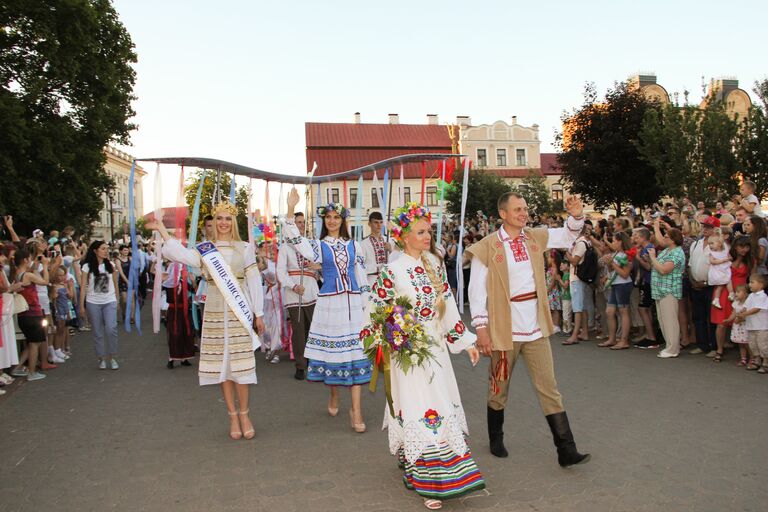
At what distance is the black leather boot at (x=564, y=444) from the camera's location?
4887mm

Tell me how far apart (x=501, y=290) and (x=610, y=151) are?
93.7 ft

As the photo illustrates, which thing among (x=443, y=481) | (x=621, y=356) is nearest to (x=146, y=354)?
(x=621, y=356)

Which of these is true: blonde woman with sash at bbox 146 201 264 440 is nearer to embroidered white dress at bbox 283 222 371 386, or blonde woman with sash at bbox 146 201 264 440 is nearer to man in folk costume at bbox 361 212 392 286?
embroidered white dress at bbox 283 222 371 386

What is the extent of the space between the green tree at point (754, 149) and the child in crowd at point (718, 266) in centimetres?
2123

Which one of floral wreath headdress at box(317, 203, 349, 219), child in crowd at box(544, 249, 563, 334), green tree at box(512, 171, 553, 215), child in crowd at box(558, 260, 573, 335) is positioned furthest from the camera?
green tree at box(512, 171, 553, 215)

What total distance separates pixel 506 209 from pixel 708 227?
579 cm

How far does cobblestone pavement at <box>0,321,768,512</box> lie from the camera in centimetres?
450

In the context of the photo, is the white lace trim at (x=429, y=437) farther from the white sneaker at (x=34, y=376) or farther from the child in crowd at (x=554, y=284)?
the child in crowd at (x=554, y=284)

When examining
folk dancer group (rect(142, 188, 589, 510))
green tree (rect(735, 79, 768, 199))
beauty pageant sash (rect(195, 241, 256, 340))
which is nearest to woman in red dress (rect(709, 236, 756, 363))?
folk dancer group (rect(142, 188, 589, 510))

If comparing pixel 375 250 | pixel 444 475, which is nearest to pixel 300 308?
pixel 375 250

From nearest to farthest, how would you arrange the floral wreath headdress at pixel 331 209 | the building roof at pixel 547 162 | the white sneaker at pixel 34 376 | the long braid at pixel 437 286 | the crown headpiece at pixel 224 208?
the long braid at pixel 437 286
the crown headpiece at pixel 224 208
the floral wreath headdress at pixel 331 209
the white sneaker at pixel 34 376
the building roof at pixel 547 162

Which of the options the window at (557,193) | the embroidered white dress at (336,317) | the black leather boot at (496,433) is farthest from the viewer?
the window at (557,193)

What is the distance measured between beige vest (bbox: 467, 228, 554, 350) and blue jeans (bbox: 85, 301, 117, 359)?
7.03 m

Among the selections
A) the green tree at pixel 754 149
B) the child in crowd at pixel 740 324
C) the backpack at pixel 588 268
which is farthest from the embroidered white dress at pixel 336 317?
the green tree at pixel 754 149
